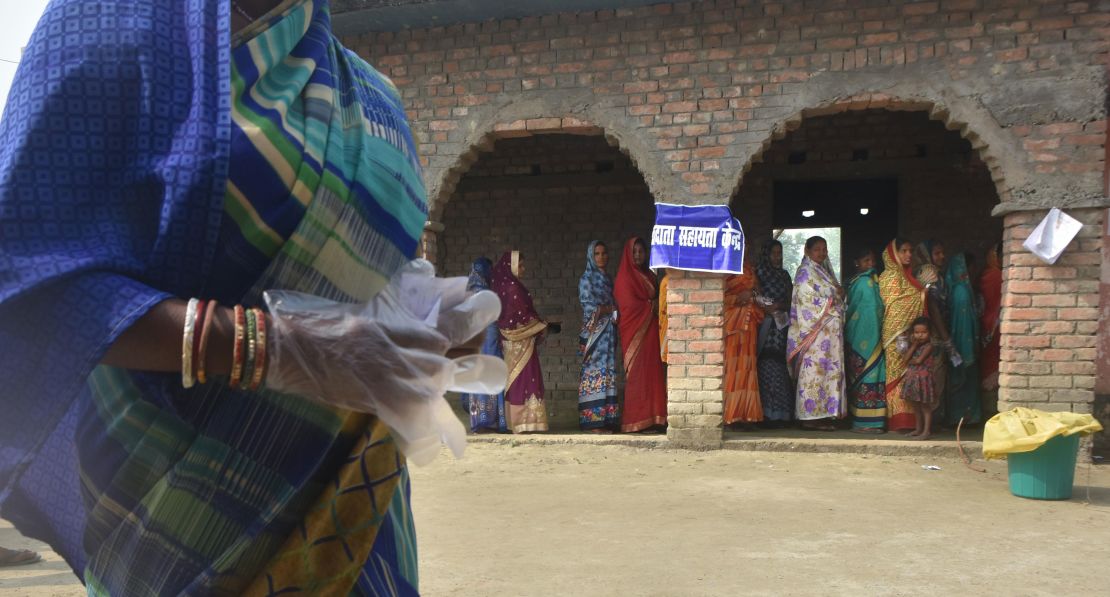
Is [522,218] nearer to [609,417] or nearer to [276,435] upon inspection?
[609,417]

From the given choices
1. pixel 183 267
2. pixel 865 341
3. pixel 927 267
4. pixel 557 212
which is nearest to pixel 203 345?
A: pixel 183 267

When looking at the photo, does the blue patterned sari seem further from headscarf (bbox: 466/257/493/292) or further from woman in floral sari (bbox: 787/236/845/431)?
headscarf (bbox: 466/257/493/292)

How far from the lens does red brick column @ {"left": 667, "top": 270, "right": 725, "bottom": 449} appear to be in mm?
6105

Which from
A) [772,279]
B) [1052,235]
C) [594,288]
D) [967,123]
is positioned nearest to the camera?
[1052,235]

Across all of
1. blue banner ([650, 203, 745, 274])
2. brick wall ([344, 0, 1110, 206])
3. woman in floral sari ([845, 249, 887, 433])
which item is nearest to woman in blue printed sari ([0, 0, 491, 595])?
blue banner ([650, 203, 745, 274])

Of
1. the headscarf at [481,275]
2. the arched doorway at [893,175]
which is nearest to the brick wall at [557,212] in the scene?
the arched doorway at [893,175]

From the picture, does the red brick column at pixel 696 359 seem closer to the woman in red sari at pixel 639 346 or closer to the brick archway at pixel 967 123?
the woman in red sari at pixel 639 346

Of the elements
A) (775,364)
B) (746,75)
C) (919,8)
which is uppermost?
(919,8)

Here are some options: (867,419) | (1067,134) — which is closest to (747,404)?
(867,419)

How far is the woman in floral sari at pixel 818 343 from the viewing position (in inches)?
268

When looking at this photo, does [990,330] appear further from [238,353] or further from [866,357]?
[238,353]

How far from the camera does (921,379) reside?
6367mm

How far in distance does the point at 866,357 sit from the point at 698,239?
1918 millimetres

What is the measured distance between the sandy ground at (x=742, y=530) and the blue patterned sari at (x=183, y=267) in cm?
240
